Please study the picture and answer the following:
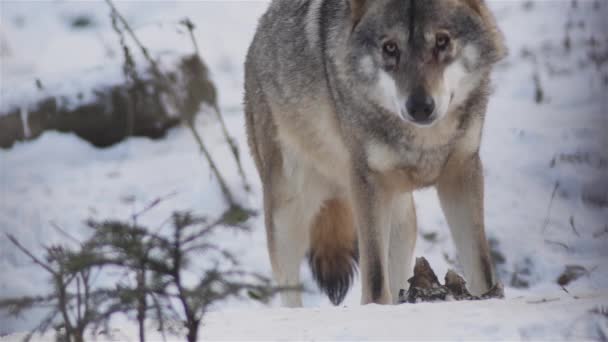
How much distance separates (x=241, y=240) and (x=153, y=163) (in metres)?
1.28

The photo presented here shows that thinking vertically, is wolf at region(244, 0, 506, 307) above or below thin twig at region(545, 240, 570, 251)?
above

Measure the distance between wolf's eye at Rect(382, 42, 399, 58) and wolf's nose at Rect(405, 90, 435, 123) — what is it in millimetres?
217

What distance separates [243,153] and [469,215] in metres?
3.30

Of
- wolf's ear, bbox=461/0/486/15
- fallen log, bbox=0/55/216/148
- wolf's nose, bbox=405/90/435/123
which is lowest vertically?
wolf's nose, bbox=405/90/435/123

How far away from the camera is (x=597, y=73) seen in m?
7.45

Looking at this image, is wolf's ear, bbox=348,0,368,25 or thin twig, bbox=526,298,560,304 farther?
wolf's ear, bbox=348,0,368,25

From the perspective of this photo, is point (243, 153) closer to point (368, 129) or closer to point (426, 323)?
point (368, 129)

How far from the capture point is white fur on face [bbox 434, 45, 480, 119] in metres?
3.64

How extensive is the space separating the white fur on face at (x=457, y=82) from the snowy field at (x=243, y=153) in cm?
103

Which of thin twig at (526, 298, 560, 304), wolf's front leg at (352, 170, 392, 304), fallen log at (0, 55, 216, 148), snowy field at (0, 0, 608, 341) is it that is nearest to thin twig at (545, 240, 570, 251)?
snowy field at (0, 0, 608, 341)

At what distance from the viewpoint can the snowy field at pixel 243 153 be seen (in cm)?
588

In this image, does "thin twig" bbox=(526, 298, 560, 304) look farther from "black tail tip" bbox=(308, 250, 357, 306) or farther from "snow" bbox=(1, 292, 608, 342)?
"black tail tip" bbox=(308, 250, 357, 306)

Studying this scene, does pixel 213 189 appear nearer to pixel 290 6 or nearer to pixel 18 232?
pixel 18 232

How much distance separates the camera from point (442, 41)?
3.72 m
